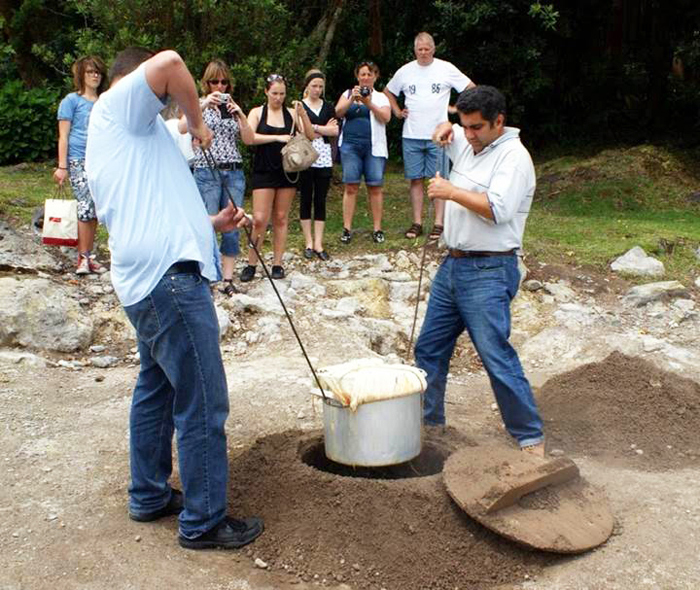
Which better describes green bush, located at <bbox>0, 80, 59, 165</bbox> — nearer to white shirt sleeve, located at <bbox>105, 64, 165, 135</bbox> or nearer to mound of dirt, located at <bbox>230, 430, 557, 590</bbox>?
white shirt sleeve, located at <bbox>105, 64, 165, 135</bbox>

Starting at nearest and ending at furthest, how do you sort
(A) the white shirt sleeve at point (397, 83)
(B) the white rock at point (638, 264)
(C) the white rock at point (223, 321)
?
(C) the white rock at point (223, 321)
(B) the white rock at point (638, 264)
(A) the white shirt sleeve at point (397, 83)

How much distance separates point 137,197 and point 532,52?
11.3 metres

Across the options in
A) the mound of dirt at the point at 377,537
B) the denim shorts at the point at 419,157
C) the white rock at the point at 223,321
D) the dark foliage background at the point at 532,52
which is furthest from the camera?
the dark foliage background at the point at 532,52

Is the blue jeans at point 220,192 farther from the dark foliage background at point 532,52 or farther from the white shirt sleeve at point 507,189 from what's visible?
the dark foliage background at point 532,52

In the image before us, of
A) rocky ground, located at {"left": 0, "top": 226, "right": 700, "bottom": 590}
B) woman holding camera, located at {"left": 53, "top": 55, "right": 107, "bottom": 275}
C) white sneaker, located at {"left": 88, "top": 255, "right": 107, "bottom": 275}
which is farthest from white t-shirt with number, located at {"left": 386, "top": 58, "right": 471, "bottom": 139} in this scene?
white sneaker, located at {"left": 88, "top": 255, "right": 107, "bottom": 275}

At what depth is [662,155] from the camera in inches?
548

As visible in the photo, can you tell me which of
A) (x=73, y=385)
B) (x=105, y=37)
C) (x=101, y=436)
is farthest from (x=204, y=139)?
(x=105, y=37)

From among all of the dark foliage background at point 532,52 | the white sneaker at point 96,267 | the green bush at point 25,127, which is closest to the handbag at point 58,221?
the white sneaker at point 96,267

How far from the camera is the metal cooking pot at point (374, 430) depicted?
4332mm

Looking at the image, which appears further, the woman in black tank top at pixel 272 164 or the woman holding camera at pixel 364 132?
the woman holding camera at pixel 364 132

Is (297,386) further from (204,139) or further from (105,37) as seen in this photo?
(105,37)

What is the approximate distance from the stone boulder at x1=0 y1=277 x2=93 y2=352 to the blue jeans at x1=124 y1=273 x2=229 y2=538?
283cm

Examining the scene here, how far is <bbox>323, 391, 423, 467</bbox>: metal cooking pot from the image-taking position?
14.2 ft

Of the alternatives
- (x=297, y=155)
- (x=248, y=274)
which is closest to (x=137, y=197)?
(x=297, y=155)
